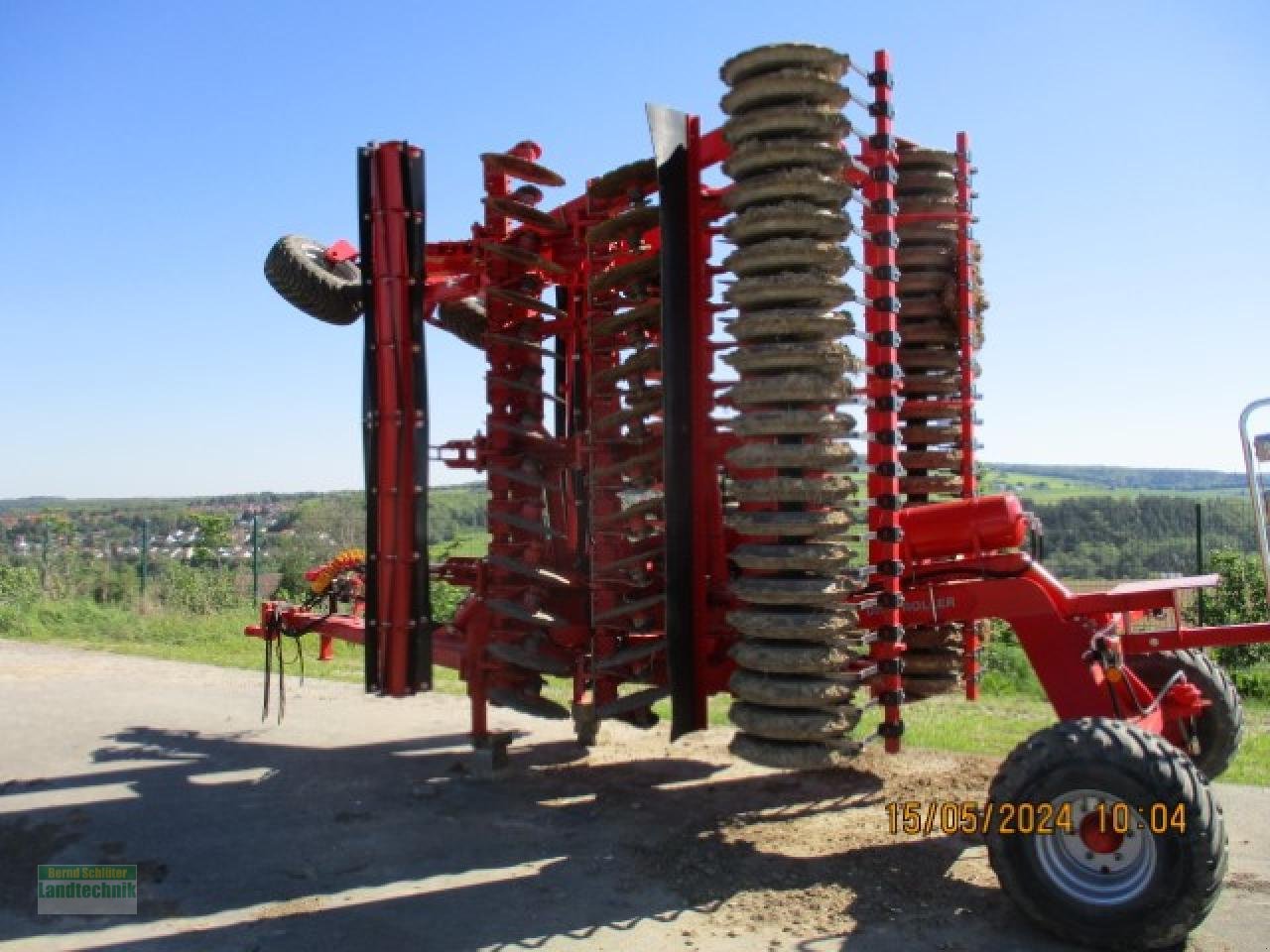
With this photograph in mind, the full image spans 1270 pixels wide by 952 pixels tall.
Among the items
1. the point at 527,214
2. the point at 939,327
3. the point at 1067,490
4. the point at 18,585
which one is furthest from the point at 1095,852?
the point at 1067,490

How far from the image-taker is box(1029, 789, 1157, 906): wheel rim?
14.4ft

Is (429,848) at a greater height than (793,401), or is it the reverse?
(793,401)

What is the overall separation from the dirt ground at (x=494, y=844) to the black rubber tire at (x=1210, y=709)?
289 mm

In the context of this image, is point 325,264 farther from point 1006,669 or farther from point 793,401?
point 1006,669

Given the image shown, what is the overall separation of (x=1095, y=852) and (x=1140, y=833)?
0.19 m

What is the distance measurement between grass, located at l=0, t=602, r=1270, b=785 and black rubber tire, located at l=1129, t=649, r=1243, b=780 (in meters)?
0.62

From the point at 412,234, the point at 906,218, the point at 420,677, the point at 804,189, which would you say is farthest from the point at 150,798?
the point at 906,218

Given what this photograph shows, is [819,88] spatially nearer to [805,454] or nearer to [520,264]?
[805,454]

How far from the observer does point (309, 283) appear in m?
8.09

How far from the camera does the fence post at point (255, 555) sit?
65.2 ft

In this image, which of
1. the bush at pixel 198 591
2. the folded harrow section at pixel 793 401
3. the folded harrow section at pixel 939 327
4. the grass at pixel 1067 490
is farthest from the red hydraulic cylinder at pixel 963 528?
the grass at pixel 1067 490

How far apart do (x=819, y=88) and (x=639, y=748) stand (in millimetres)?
4716

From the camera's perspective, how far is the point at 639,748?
25.9 ft

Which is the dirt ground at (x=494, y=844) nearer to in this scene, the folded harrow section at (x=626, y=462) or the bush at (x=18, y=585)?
the folded harrow section at (x=626, y=462)
